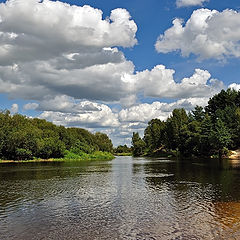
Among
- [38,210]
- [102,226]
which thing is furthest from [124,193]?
[102,226]

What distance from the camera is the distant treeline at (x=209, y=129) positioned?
118 m

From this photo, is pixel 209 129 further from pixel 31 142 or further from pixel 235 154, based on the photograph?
pixel 31 142

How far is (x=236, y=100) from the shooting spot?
137m

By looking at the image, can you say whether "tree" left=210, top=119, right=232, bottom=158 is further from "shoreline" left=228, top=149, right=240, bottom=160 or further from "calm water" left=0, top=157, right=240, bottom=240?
"calm water" left=0, top=157, right=240, bottom=240

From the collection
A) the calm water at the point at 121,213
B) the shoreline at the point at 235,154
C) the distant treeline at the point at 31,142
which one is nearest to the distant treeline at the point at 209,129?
the shoreline at the point at 235,154

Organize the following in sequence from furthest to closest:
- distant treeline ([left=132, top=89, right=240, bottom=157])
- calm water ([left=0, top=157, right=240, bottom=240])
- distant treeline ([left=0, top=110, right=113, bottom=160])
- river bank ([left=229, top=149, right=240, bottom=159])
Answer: distant treeline ([left=132, top=89, right=240, bottom=157]) < river bank ([left=229, top=149, right=240, bottom=159]) < distant treeline ([left=0, top=110, right=113, bottom=160]) < calm water ([left=0, top=157, right=240, bottom=240])

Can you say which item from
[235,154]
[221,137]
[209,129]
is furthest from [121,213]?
[209,129]

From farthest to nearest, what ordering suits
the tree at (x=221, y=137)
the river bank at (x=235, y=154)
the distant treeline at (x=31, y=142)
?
the river bank at (x=235, y=154) → the tree at (x=221, y=137) → the distant treeline at (x=31, y=142)

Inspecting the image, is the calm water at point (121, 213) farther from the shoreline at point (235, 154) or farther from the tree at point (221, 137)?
the shoreline at point (235, 154)

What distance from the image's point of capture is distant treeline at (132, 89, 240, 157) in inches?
4633

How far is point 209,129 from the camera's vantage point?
128625mm

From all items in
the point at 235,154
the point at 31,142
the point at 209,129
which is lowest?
the point at 235,154

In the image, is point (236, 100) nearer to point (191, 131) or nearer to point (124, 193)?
point (191, 131)

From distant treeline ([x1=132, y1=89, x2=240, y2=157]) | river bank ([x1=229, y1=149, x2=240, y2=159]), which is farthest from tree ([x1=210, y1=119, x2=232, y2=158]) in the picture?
river bank ([x1=229, y1=149, x2=240, y2=159])
